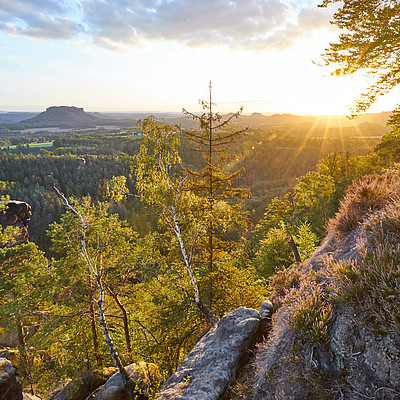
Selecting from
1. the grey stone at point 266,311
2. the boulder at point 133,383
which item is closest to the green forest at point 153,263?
the boulder at point 133,383

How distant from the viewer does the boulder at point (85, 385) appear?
445 inches

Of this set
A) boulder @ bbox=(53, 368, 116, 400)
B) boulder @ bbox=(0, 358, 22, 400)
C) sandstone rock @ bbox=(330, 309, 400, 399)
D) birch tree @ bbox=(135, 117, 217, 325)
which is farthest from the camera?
boulder @ bbox=(0, 358, 22, 400)

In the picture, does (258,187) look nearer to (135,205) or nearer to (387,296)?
(135,205)

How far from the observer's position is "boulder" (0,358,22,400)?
11.5 metres

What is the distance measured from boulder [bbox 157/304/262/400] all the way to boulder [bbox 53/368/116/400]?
23.9 ft

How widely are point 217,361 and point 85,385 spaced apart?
1062 cm

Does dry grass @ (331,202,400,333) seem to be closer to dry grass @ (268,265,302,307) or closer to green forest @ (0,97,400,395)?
dry grass @ (268,265,302,307)

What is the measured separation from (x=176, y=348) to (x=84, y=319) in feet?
18.2

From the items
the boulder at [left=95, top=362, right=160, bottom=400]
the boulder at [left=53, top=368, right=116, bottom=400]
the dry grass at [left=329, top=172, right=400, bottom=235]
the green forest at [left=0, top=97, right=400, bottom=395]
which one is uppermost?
the dry grass at [left=329, top=172, right=400, bottom=235]

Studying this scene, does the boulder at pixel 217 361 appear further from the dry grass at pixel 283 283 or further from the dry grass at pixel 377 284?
the dry grass at pixel 377 284

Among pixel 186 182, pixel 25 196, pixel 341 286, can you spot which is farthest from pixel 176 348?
pixel 25 196

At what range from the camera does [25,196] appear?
3639 inches

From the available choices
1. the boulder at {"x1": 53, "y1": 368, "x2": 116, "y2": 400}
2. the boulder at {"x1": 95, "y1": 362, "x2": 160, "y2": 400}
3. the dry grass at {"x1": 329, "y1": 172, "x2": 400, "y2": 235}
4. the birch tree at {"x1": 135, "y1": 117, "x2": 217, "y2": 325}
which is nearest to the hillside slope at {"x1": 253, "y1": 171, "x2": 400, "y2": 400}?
the dry grass at {"x1": 329, "y1": 172, "x2": 400, "y2": 235}

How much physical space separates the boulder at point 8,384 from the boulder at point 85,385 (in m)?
2.20
